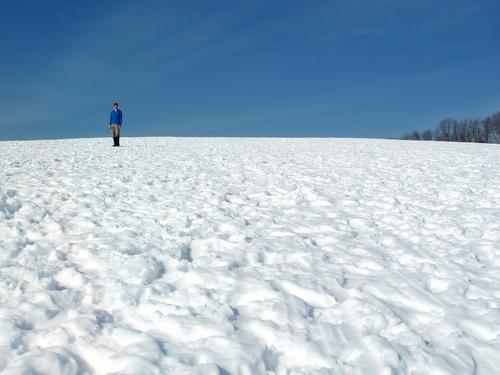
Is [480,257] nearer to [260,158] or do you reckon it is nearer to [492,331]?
[492,331]

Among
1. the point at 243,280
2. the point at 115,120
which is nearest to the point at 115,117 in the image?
the point at 115,120

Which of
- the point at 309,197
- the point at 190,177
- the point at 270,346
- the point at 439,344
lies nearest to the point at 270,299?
the point at 270,346

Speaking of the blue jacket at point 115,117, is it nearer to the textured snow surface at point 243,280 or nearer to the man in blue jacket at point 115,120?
the man in blue jacket at point 115,120

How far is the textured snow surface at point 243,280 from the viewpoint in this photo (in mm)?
3506

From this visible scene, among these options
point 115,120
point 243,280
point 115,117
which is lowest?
point 243,280

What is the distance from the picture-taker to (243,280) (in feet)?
16.0

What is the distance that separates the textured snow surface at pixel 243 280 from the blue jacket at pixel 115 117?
11.9 m

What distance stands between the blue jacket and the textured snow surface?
1188cm

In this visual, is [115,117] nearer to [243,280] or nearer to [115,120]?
[115,120]

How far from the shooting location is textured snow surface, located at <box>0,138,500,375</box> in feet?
11.5

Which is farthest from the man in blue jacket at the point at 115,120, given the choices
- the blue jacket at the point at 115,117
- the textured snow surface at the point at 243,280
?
the textured snow surface at the point at 243,280

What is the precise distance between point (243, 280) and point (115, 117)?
18.3m

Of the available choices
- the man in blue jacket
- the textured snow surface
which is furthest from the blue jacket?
the textured snow surface

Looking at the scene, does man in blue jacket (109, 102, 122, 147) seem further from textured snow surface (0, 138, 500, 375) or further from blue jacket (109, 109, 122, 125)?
textured snow surface (0, 138, 500, 375)
